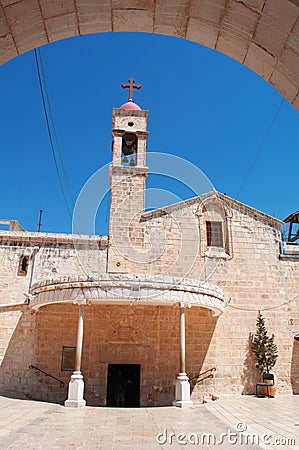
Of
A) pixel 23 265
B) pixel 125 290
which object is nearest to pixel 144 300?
pixel 125 290

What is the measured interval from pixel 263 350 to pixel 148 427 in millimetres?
7163

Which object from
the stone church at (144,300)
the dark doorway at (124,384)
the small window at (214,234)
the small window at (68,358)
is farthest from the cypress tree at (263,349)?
the small window at (68,358)

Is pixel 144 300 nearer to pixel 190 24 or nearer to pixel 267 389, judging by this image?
pixel 267 389

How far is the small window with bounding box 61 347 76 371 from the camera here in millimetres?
12250

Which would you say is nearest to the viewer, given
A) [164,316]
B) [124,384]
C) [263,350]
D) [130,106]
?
[124,384]

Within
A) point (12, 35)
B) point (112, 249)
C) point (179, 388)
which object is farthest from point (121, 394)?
point (12, 35)

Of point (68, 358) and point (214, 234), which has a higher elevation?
point (214, 234)

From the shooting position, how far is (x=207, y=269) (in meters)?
14.1

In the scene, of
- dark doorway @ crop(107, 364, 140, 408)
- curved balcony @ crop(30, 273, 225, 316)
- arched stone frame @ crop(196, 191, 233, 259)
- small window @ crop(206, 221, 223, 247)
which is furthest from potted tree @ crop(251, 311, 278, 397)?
dark doorway @ crop(107, 364, 140, 408)

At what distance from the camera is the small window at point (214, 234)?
14.7 m

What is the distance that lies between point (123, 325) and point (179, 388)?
10.6 feet

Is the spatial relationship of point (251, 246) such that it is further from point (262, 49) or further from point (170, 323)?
point (262, 49)

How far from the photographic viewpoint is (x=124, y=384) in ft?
40.1

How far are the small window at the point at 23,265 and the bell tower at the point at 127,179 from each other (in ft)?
10.7
